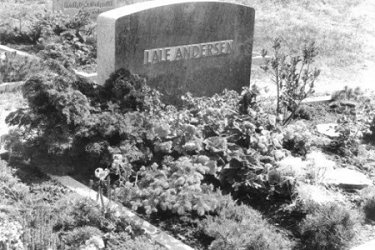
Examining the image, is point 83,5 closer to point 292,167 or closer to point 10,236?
point 292,167

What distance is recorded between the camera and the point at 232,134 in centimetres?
665

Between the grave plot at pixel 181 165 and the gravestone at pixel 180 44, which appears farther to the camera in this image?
the gravestone at pixel 180 44

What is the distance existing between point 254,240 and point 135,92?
2.53 meters

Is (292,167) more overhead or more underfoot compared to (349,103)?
more overhead

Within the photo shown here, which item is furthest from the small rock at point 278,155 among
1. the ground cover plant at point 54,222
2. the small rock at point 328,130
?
the ground cover plant at point 54,222

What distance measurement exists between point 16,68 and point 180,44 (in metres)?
2.53

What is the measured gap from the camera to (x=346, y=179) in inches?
258

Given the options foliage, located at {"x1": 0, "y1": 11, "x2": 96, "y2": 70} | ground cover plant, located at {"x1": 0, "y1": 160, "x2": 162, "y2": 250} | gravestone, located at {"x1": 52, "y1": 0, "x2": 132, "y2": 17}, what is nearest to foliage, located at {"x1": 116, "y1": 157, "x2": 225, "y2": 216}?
ground cover plant, located at {"x1": 0, "y1": 160, "x2": 162, "y2": 250}

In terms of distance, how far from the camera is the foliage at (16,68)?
916 centimetres

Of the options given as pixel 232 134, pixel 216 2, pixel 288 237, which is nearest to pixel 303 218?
pixel 288 237

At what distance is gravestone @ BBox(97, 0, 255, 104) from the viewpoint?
24.7ft

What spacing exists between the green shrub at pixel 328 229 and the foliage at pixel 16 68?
5.01 metres

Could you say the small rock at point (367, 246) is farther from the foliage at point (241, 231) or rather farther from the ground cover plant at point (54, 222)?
the ground cover plant at point (54, 222)

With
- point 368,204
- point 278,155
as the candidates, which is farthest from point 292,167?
point 368,204
